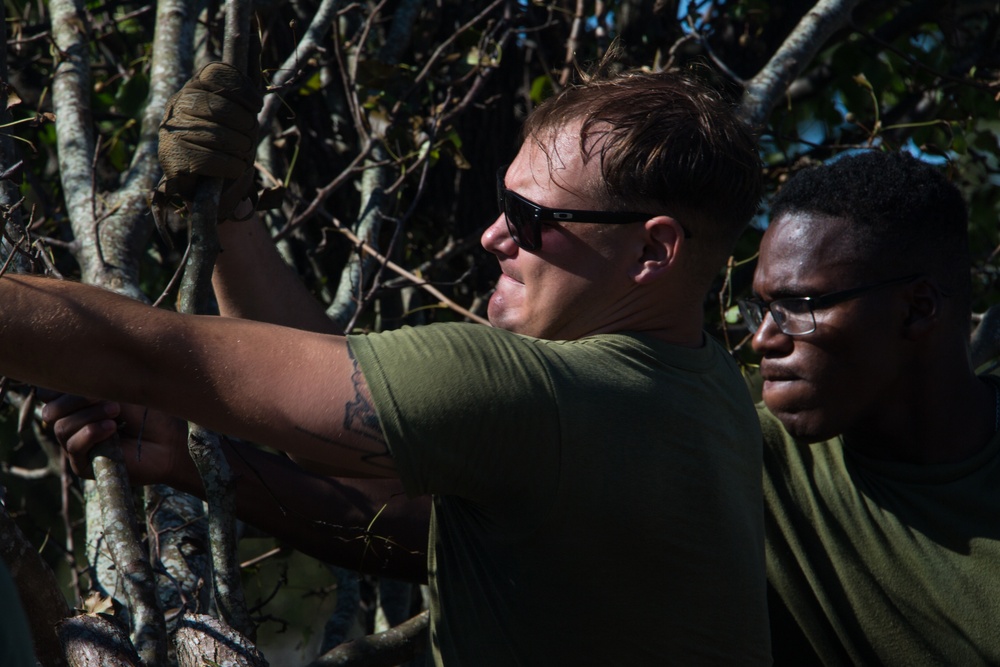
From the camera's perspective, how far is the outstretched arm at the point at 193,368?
138 centimetres

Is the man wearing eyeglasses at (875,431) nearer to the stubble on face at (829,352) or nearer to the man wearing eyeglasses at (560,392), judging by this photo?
the stubble on face at (829,352)

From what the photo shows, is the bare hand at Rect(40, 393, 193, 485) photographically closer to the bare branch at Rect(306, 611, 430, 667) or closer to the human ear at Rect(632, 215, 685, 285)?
the bare branch at Rect(306, 611, 430, 667)

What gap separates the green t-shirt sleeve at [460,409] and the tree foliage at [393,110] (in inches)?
45.8

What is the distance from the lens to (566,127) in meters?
1.75

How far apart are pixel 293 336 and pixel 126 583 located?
0.60 metres

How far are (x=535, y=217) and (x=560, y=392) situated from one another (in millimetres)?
366

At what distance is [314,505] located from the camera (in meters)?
2.30

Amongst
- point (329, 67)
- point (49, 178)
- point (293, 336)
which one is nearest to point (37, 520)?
point (49, 178)

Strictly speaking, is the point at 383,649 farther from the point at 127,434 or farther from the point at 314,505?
the point at 127,434

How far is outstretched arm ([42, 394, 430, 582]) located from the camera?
2.13 m

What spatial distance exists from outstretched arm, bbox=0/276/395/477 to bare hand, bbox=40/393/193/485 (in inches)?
17.1

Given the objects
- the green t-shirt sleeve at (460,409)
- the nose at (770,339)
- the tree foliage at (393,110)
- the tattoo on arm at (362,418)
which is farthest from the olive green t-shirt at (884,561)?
the tattoo on arm at (362,418)

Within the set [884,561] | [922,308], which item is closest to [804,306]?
[922,308]

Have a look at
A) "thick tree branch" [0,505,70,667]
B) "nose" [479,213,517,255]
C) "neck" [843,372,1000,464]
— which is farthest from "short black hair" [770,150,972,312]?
"thick tree branch" [0,505,70,667]
